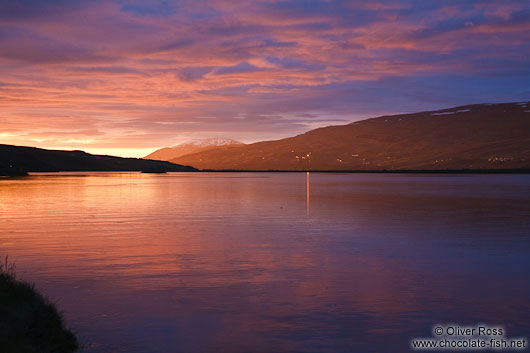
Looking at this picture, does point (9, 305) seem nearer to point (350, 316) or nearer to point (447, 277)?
point (350, 316)

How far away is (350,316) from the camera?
12648mm

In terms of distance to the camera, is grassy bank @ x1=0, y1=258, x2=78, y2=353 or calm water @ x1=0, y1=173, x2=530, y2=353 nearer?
grassy bank @ x1=0, y1=258, x2=78, y2=353

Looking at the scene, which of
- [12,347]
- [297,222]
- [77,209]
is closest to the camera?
[12,347]

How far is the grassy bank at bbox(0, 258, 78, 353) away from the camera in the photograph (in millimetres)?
9852

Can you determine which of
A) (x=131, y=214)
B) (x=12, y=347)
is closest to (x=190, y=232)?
(x=131, y=214)

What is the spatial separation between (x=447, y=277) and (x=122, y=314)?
10.2 meters

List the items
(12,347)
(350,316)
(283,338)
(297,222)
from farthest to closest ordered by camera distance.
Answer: (297,222) < (350,316) < (283,338) < (12,347)

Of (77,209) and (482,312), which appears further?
(77,209)

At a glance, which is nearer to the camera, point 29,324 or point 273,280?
point 29,324

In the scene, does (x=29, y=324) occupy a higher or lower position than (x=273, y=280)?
higher

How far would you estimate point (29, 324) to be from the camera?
441 inches

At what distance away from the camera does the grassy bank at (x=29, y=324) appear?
985 cm

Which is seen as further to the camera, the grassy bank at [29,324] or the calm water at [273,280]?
the calm water at [273,280]

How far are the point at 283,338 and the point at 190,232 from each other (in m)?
17.9
